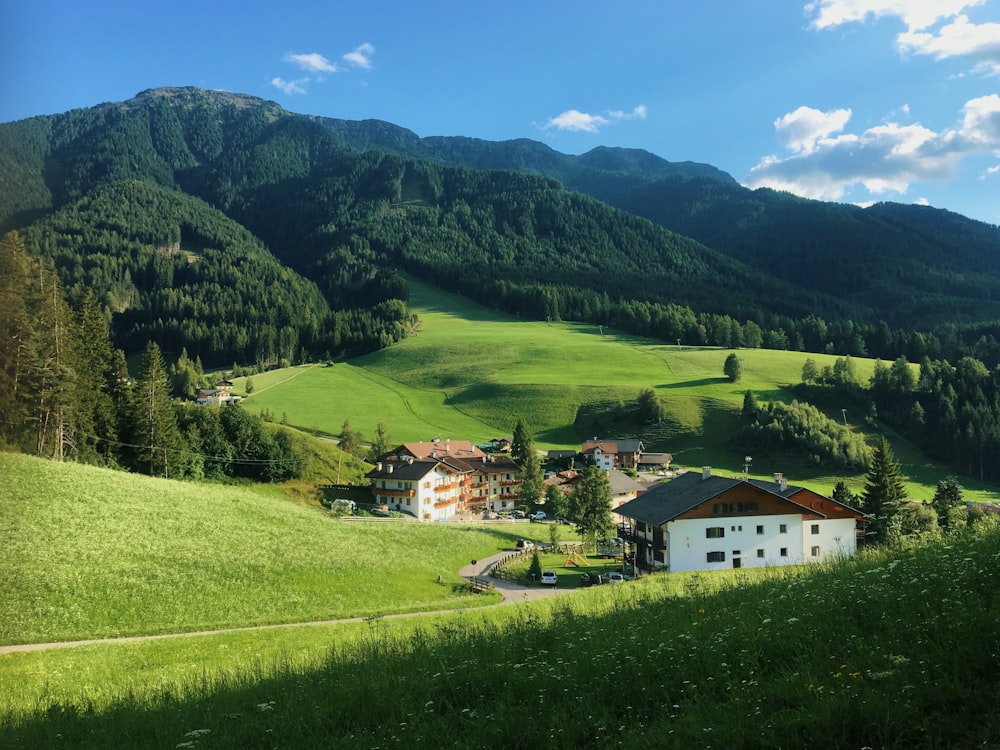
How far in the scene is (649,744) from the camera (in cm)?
553

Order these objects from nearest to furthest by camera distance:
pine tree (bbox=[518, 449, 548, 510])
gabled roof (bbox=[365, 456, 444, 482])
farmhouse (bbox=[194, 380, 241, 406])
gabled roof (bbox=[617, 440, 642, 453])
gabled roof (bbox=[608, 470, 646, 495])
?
gabled roof (bbox=[365, 456, 444, 482]), pine tree (bbox=[518, 449, 548, 510]), gabled roof (bbox=[608, 470, 646, 495]), gabled roof (bbox=[617, 440, 642, 453]), farmhouse (bbox=[194, 380, 241, 406])

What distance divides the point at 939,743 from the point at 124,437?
7231 centimetres

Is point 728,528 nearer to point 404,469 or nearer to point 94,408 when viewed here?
point 404,469

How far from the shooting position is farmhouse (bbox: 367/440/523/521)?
83250 millimetres

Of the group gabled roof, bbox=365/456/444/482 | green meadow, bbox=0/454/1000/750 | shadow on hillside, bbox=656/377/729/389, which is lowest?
gabled roof, bbox=365/456/444/482

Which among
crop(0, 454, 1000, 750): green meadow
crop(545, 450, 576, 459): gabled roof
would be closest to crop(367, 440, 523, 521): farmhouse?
crop(545, 450, 576, 459): gabled roof

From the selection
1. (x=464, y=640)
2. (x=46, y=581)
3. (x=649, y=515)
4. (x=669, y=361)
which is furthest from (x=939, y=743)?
(x=669, y=361)

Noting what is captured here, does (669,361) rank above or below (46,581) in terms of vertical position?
above

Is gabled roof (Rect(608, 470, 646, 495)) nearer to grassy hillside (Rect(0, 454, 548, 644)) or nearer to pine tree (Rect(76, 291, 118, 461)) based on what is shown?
grassy hillside (Rect(0, 454, 548, 644))

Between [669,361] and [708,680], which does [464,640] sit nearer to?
[708,680]

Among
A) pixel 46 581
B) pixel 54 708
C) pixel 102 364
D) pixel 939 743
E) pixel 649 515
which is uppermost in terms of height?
pixel 102 364

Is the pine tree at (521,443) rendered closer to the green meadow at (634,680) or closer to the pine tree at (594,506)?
the pine tree at (594,506)

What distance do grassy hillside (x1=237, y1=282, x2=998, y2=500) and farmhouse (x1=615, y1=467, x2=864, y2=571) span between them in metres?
50.4

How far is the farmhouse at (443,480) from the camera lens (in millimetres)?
83250
